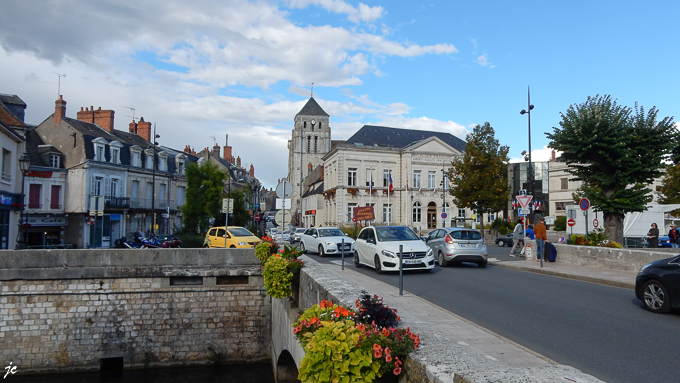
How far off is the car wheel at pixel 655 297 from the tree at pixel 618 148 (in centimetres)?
1109

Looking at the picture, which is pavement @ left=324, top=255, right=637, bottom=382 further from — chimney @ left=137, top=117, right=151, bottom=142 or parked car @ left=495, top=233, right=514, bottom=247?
chimney @ left=137, top=117, right=151, bottom=142

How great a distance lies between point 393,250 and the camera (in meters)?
14.8

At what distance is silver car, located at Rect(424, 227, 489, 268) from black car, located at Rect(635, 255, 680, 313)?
801 cm

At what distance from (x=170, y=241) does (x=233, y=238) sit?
13689 mm

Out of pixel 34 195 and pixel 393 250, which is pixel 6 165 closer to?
pixel 34 195

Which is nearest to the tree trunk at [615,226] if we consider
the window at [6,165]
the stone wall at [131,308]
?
the stone wall at [131,308]

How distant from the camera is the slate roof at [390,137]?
64.3 meters

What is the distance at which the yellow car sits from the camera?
22.6 meters

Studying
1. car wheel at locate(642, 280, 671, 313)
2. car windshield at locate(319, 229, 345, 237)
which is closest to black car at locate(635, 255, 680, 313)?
car wheel at locate(642, 280, 671, 313)

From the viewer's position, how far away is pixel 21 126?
96.8ft

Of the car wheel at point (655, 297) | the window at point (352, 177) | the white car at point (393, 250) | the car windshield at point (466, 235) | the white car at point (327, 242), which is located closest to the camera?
the car wheel at point (655, 297)

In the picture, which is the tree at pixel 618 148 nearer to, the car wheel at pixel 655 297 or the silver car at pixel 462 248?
the silver car at pixel 462 248

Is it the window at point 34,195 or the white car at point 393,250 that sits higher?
the window at point 34,195

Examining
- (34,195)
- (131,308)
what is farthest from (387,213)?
(131,308)
